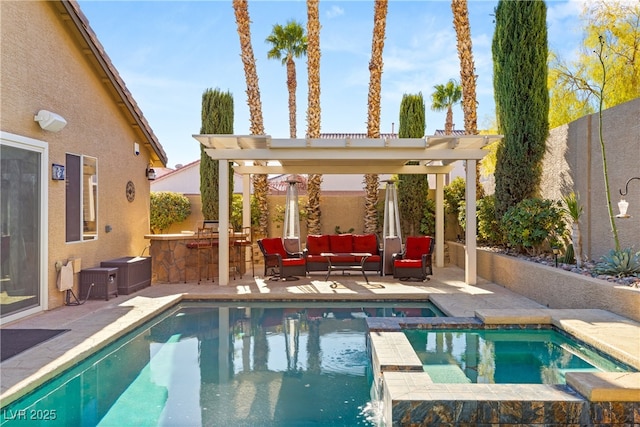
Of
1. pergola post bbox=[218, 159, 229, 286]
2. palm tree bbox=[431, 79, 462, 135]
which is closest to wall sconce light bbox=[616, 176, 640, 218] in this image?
pergola post bbox=[218, 159, 229, 286]

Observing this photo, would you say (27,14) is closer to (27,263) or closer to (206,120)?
(27,263)

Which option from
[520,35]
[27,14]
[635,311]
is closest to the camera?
[635,311]

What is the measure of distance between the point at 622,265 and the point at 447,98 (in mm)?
23476

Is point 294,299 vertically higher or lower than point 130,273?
lower

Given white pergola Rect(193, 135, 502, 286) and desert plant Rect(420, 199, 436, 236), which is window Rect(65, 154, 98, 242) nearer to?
white pergola Rect(193, 135, 502, 286)

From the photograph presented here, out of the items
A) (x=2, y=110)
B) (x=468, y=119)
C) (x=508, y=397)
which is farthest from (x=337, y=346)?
(x=468, y=119)

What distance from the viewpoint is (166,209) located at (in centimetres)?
1669

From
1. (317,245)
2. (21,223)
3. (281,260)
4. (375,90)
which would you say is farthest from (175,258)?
(375,90)

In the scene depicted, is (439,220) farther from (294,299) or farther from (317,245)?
(294,299)

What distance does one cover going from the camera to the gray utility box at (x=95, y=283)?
9.45 m

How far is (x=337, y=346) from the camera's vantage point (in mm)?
7117

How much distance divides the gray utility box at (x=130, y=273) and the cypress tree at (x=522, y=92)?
9.27 m

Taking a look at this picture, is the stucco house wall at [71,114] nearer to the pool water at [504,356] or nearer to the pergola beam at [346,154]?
the pergola beam at [346,154]

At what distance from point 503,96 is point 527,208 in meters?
3.31
